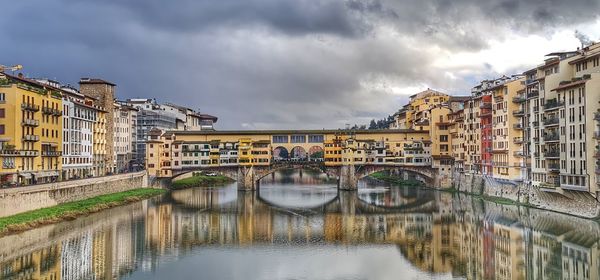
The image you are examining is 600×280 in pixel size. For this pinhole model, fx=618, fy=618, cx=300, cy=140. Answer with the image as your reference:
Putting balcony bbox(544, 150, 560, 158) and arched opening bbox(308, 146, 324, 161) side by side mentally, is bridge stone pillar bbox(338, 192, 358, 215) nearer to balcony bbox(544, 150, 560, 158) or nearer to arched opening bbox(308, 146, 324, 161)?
arched opening bbox(308, 146, 324, 161)

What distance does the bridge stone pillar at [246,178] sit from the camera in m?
73.8

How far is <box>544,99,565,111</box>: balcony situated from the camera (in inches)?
1712

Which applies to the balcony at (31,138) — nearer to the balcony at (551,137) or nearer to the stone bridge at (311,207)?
the stone bridge at (311,207)

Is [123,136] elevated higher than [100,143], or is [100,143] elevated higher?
[123,136]

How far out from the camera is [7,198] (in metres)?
37.4

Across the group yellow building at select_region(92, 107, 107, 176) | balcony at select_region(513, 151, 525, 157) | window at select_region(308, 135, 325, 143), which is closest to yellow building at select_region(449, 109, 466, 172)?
balcony at select_region(513, 151, 525, 157)

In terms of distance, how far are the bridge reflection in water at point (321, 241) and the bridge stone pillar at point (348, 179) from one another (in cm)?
1778

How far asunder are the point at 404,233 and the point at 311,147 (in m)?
38.4

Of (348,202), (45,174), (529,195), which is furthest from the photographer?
(348,202)

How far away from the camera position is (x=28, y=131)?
46656 millimetres

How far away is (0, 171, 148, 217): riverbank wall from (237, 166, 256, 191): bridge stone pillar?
529 inches

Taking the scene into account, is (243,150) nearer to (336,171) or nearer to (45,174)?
(336,171)

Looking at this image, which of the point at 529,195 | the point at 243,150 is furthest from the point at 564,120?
the point at 243,150

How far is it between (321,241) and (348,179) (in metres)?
36.6
